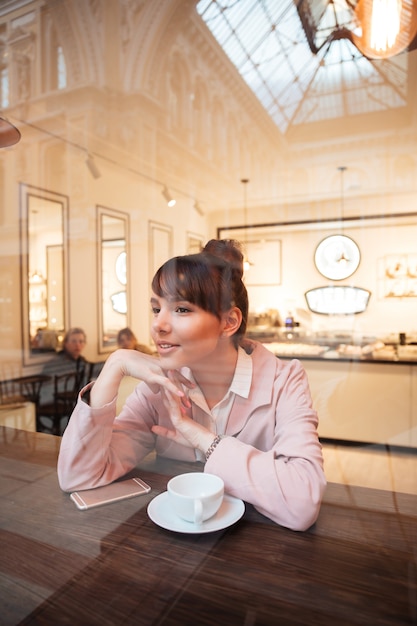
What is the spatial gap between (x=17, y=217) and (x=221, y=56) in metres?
1.14

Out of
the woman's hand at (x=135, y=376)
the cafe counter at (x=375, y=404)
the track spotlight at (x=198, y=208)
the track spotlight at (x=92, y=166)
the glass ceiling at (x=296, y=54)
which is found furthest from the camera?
the cafe counter at (x=375, y=404)

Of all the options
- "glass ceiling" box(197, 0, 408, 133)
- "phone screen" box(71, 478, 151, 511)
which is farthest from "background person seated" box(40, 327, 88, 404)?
"glass ceiling" box(197, 0, 408, 133)

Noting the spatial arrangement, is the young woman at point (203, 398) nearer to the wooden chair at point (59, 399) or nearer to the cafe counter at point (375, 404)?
the wooden chair at point (59, 399)

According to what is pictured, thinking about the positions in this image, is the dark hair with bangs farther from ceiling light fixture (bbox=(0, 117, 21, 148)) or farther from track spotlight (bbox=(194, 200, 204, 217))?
ceiling light fixture (bbox=(0, 117, 21, 148))

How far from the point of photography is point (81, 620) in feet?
1.28

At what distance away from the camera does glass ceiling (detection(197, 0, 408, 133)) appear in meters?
1.26

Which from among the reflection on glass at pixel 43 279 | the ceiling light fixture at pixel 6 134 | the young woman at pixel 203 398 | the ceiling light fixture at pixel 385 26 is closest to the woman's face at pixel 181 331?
the young woman at pixel 203 398

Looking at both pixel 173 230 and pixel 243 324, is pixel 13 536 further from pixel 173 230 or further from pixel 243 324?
pixel 173 230

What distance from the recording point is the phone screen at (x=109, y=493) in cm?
58

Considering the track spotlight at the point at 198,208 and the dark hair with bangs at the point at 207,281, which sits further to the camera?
the track spotlight at the point at 198,208

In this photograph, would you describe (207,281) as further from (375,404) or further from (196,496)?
(375,404)

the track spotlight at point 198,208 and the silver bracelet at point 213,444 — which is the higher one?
the track spotlight at point 198,208

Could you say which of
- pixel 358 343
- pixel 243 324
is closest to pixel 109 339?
pixel 243 324

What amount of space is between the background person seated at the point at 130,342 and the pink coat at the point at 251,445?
71 mm
